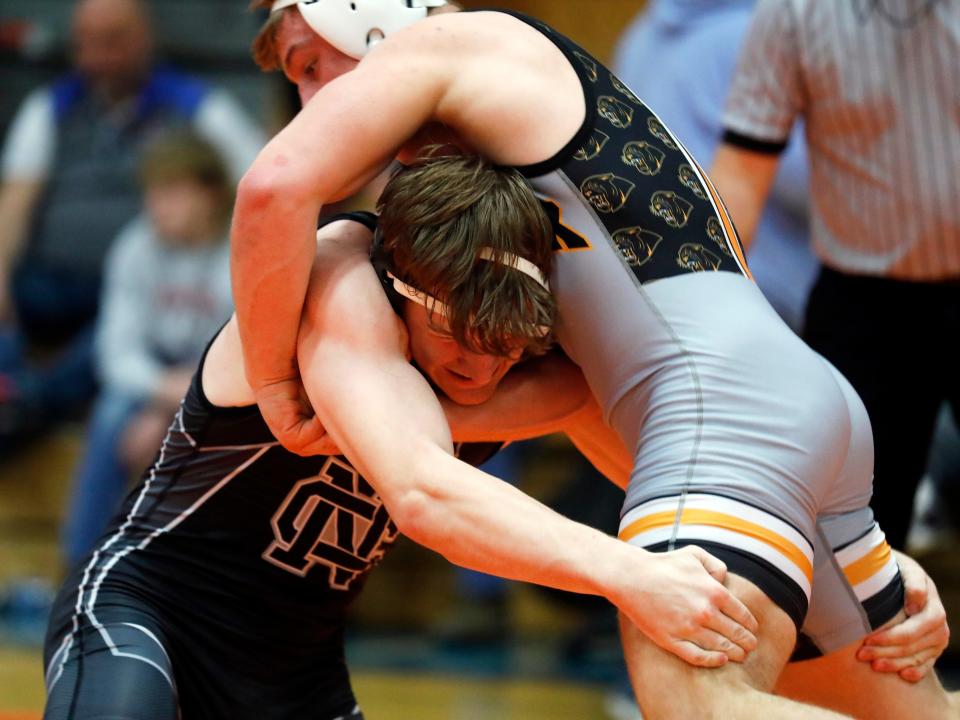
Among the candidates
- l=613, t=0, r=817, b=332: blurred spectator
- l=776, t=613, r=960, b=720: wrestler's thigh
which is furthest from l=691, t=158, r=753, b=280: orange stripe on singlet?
l=613, t=0, r=817, b=332: blurred spectator

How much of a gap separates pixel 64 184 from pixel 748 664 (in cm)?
426

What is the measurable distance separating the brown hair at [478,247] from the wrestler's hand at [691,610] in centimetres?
42

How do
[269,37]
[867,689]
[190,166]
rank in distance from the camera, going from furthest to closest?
[190,166] < [269,37] < [867,689]

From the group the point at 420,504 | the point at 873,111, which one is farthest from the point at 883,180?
the point at 420,504

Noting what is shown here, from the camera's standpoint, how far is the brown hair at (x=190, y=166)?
495 cm

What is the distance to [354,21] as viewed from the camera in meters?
2.46

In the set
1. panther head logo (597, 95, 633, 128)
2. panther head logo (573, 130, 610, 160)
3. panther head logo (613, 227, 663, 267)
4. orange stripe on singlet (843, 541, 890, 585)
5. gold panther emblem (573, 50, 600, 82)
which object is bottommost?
orange stripe on singlet (843, 541, 890, 585)

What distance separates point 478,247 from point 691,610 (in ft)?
2.01

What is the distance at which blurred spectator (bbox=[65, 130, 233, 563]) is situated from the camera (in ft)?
16.1

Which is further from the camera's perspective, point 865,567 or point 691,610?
point 865,567

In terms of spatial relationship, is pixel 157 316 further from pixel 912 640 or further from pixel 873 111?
pixel 912 640

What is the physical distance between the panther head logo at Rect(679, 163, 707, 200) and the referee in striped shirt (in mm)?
867

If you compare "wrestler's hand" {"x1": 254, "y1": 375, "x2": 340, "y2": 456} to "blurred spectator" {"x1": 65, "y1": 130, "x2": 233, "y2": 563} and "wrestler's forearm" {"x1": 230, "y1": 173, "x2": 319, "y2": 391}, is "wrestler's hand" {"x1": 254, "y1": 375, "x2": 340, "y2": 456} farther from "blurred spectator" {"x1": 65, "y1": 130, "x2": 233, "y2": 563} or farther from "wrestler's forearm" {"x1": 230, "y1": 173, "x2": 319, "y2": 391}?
"blurred spectator" {"x1": 65, "y1": 130, "x2": 233, "y2": 563}

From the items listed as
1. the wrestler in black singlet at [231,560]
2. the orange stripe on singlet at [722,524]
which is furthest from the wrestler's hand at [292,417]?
the orange stripe on singlet at [722,524]
